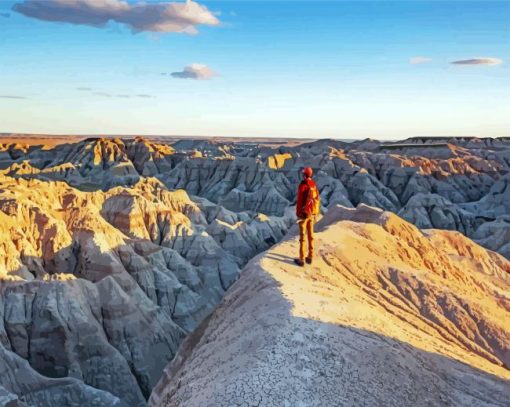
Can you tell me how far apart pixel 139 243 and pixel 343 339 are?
29.8m

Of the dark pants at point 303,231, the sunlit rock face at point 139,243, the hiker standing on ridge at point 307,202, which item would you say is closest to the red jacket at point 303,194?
the hiker standing on ridge at point 307,202

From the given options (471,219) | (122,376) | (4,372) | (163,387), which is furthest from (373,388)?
(471,219)

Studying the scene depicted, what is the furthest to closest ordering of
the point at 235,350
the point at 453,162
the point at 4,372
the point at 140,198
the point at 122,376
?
the point at 453,162
the point at 140,198
the point at 122,376
the point at 4,372
the point at 235,350

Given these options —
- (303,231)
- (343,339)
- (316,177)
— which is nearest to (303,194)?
(303,231)

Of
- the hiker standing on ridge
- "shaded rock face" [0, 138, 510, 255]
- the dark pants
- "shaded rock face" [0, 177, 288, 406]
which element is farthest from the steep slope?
"shaded rock face" [0, 138, 510, 255]

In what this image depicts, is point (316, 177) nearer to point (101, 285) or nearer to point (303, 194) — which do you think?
point (101, 285)

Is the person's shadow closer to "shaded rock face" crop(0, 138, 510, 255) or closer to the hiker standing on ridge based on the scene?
the hiker standing on ridge

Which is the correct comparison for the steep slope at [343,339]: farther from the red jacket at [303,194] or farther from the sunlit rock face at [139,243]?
the sunlit rock face at [139,243]

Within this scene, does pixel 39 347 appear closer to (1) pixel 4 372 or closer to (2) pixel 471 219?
(1) pixel 4 372

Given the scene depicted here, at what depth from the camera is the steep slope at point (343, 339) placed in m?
7.48

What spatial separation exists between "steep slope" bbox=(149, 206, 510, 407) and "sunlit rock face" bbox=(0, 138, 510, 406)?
8.95m

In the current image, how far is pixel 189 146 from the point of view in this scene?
164000 millimetres

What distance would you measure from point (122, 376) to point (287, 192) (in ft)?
183

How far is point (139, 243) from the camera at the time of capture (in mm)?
36969
